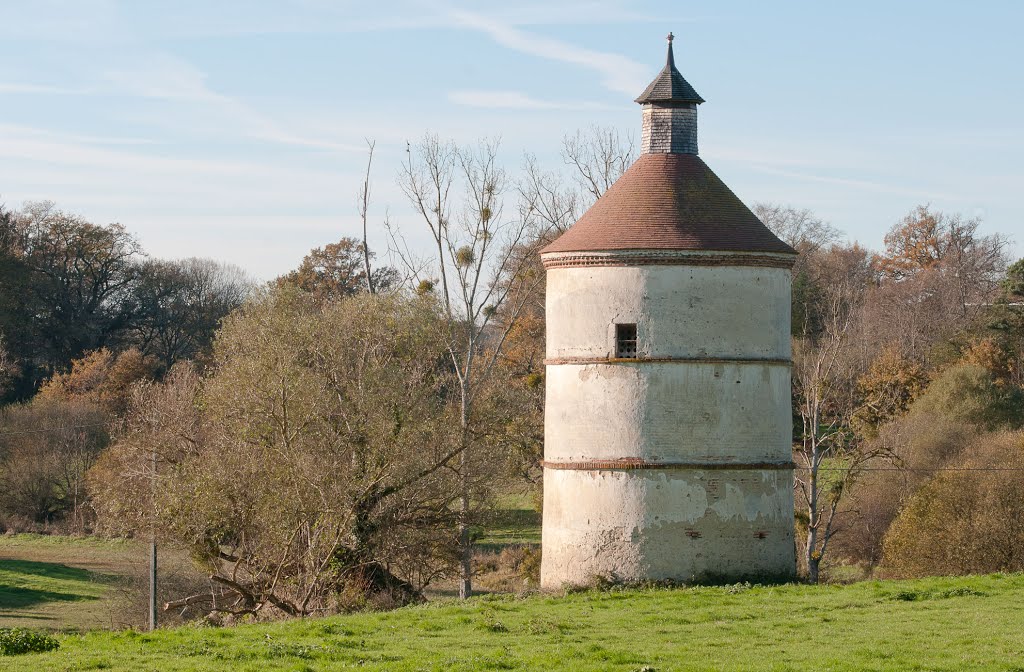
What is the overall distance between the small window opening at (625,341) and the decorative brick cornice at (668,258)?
1.04 meters

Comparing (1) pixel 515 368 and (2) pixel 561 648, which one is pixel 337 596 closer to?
(2) pixel 561 648

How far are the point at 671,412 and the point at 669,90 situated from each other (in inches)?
228

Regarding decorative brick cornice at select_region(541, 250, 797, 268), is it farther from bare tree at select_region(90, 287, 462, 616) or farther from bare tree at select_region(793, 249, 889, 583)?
bare tree at select_region(793, 249, 889, 583)

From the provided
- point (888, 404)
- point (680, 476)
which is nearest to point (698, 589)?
point (680, 476)

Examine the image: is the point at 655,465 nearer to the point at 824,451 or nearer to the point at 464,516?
the point at 464,516

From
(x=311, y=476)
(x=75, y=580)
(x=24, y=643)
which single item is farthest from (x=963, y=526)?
(x=75, y=580)

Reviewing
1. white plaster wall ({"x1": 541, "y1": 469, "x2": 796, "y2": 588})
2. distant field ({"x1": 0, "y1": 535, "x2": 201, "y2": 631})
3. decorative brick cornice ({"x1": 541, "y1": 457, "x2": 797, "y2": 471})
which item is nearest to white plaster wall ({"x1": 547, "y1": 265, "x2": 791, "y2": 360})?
decorative brick cornice ({"x1": 541, "y1": 457, "x2": 797, "y2": 471})

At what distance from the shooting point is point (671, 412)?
70.8 feet

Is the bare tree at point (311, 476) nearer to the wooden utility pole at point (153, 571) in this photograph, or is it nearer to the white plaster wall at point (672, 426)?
the wooden utility pole at point (153, 571)

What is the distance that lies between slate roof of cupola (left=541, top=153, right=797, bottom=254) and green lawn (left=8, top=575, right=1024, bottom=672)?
554cm

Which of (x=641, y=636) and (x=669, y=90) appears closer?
(x=641, y=636)

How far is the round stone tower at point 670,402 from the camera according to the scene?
21562mm

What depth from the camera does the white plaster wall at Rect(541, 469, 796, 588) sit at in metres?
21.5

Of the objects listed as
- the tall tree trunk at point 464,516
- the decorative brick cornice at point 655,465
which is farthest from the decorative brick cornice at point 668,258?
the tall tree trunk at point 464,516
